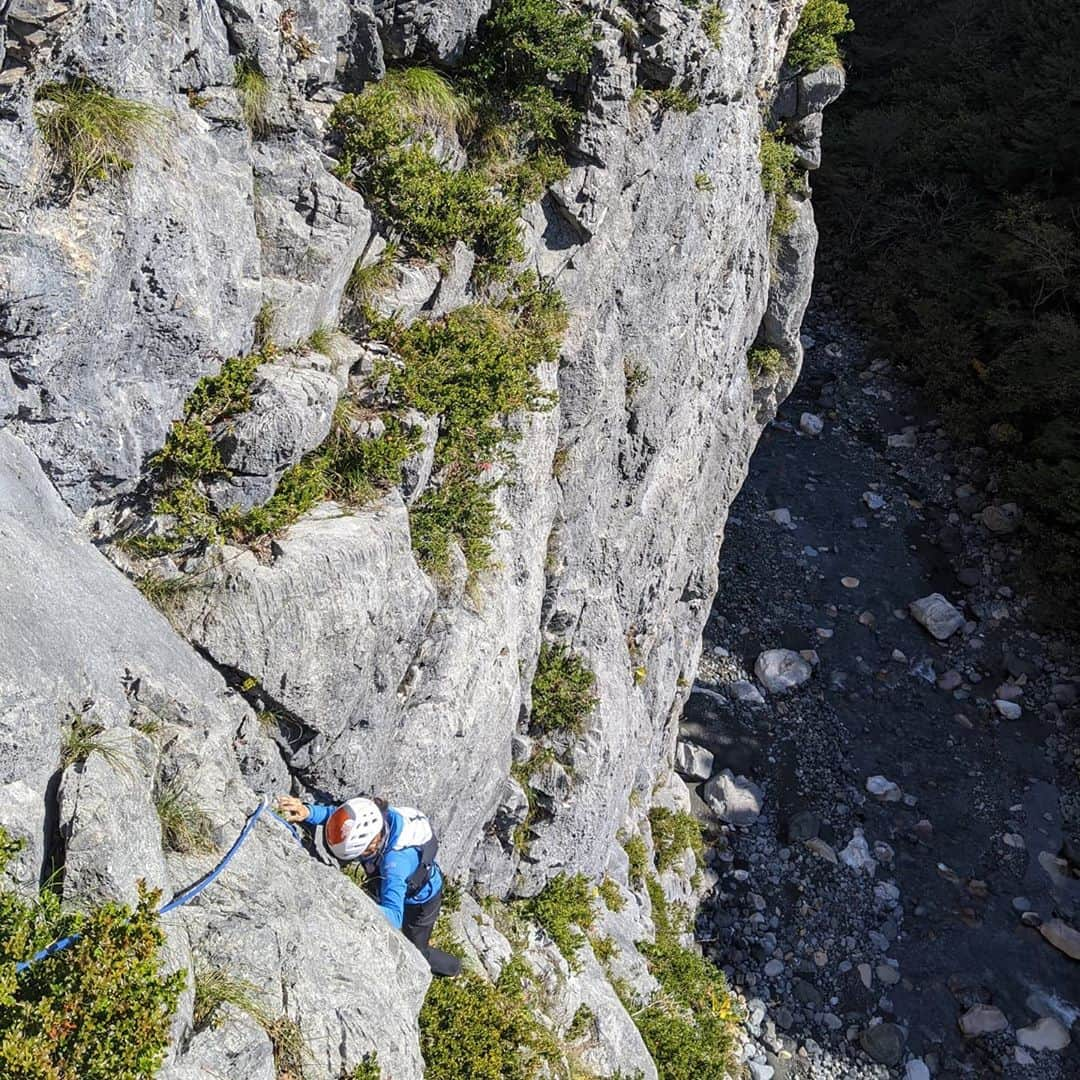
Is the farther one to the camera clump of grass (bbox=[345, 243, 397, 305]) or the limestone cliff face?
clump of grass (bbox=[345, 243, 397, 305])

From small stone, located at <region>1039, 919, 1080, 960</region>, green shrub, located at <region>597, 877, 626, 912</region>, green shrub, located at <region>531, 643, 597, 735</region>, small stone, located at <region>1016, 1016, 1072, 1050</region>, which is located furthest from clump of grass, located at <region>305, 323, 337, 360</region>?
small stone, located at <region>1039, 919, 1080, 960</region>

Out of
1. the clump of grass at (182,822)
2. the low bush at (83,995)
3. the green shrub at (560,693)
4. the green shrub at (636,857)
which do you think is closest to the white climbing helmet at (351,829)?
the clump of grass at (182,822)

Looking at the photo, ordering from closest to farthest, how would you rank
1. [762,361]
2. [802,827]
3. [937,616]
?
1. [762,361]
2. [802,827]
3. [937,616]

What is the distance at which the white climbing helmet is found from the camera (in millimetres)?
6523

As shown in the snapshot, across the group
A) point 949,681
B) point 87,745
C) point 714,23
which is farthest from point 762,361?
Answer: point 87,745

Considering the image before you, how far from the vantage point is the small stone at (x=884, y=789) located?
1798 cm

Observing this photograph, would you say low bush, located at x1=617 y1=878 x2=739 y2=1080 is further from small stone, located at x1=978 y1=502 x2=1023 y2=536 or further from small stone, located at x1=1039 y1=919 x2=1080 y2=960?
small stone, located at x1=978 y1=502 x2=1023 y2=536

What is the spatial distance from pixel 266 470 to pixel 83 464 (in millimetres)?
A: 1130

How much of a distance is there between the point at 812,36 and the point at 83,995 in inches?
588

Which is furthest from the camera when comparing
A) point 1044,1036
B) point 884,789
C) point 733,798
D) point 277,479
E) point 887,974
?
point 884,789

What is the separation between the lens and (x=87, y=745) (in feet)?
15.7

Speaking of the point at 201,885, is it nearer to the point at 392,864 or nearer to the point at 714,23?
the point at 392,864

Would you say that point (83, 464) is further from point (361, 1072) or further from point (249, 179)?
point (361, 1072)

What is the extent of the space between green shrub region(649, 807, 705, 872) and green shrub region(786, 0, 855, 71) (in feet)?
40.8
